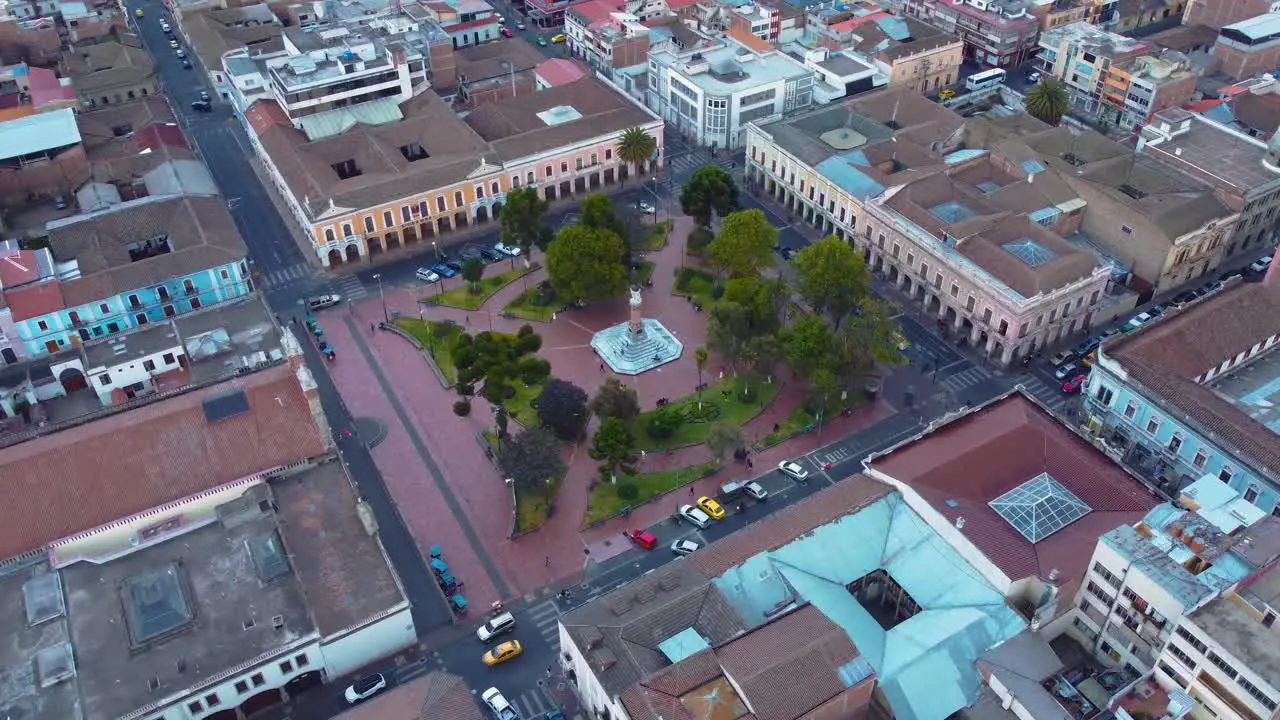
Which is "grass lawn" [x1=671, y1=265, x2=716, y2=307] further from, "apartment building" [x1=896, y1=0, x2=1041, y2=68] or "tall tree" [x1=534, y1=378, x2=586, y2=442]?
"apartment building" [x1=896, y1=0, x2=1041, y2=68]

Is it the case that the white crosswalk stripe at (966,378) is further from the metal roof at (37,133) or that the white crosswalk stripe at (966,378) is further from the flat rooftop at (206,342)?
the metal roof at (37,133)

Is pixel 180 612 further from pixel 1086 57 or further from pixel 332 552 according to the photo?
pixel 1086 57

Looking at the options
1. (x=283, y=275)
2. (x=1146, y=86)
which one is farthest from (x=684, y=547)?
(x=1146, y=86)

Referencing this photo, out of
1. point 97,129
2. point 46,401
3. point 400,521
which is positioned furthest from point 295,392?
point 97,129

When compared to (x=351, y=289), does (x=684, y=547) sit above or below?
below

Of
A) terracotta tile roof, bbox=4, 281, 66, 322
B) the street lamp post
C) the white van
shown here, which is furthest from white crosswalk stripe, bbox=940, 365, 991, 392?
terracotta tile roof, bbox=4, 281, 66, 322

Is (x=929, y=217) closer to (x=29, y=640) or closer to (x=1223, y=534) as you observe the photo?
(x=1223, y=534)
